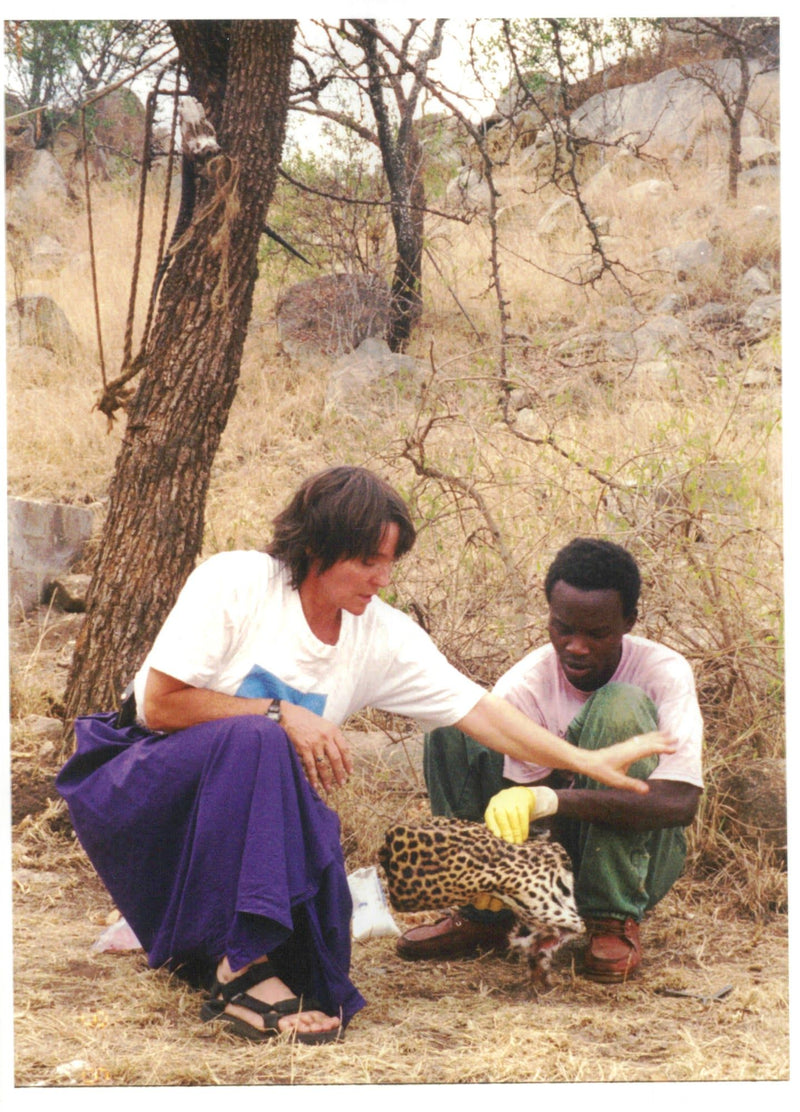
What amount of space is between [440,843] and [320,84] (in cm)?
312

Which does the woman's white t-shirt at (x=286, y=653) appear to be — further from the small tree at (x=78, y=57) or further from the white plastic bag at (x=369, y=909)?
the small tree at (x=78, y=57)

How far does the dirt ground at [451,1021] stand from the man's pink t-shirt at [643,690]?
512mm

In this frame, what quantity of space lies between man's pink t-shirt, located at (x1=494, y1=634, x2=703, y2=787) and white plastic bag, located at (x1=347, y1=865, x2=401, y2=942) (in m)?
0.59

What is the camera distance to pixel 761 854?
3.30m

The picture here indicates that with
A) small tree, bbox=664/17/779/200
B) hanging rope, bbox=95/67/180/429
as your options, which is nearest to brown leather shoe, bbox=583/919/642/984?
hanging rope, bbox=95/67/180/429

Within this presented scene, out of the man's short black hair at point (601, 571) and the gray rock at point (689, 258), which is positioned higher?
the gray rock at point (689, 258)

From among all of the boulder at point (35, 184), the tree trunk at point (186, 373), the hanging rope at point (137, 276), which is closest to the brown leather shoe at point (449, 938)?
the tree trunk at point (186, 373)

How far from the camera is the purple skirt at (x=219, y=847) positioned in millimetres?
2381

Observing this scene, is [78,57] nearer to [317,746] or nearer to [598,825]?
[317,746]

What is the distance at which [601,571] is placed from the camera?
9.37 feet

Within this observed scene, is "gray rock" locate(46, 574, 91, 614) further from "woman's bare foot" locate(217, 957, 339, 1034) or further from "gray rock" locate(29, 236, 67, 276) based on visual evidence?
"woman's bare foot" locate(217, 957, 339, 1034)

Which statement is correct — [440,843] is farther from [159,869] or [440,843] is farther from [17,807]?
[17,807]

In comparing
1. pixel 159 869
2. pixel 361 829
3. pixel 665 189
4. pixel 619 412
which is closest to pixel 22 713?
pixel 361 829

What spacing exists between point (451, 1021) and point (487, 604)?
1.67 meters
